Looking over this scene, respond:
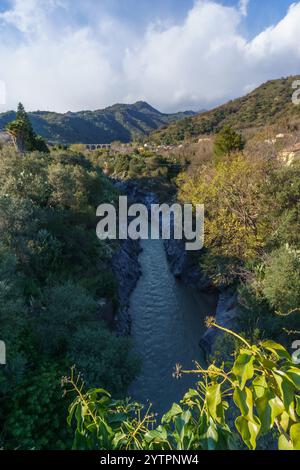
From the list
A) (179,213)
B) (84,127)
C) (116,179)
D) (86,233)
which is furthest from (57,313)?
(84,127)

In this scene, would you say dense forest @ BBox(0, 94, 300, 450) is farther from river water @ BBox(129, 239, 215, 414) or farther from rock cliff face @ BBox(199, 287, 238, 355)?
river water @ BBox(129, 239, 215, 414)

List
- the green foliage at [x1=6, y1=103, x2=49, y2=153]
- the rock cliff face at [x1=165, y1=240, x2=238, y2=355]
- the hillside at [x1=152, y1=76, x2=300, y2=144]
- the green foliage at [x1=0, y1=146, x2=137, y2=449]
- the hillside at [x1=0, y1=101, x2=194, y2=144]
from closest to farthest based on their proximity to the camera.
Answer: the green foliage at [x1=0, y1=146, x2=137, y2=449] → the rock cliff face at [x1=165, y1=240, x2=238, y2=355] → the green foliage at [x1=6, y1=103, x2=49, y2=153] → the hillside at [x1=152, y1=76, x2=300, y2=144] → the hillside at [x1=0, y1=101, x2=194, y2=144]

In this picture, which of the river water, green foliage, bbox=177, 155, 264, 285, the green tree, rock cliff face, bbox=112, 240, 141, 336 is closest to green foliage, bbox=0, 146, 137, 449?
rock cliff face, bbox=112, 240, 141, 336

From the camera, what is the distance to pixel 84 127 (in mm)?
116312

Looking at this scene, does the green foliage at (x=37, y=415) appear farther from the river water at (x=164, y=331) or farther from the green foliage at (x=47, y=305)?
the river water at (x=164, y=331)

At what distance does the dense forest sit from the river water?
132cm

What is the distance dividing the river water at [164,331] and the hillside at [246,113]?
135 ft

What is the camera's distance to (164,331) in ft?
50.1

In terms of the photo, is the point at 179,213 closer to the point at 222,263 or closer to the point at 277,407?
the point at 222,263

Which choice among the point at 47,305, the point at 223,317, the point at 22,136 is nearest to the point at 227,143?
the point at 223,317

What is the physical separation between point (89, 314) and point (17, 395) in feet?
11.5

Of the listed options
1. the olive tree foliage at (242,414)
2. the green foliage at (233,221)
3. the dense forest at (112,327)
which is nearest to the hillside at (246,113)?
the green foliage at (233,221)

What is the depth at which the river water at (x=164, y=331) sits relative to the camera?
11375 millimetres

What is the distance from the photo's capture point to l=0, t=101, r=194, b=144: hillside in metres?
99.2
